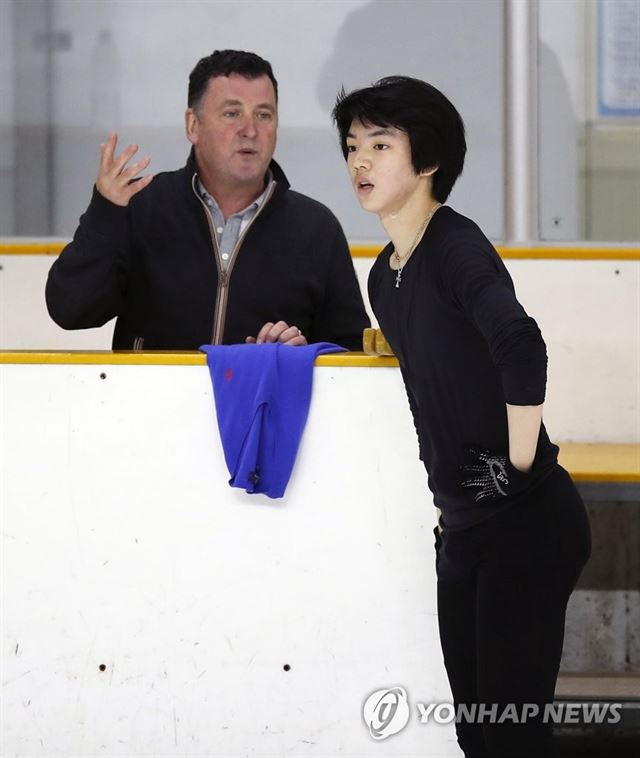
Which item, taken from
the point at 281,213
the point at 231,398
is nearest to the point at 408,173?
the point at 231,398

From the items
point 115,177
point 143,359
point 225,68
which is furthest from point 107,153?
point 225,68

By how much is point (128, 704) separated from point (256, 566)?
33 centimetres

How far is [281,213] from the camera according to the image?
2.52m

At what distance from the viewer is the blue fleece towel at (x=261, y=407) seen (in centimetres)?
197

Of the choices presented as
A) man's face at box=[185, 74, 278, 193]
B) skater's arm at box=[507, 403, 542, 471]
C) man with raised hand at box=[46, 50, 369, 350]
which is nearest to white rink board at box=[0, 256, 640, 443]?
man with raised hand at box=[46, 50, 369, 350]

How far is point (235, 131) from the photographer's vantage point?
2492 mm

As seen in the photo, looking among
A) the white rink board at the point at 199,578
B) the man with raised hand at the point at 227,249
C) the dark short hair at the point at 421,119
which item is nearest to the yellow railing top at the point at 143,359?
the white rink board at the point at 199,578

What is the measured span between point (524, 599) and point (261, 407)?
2.10ft

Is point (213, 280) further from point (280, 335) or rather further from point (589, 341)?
point (589, 341)

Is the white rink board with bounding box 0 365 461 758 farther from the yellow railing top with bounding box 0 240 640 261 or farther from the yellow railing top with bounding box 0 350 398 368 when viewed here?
the yellow railing top with bounding box 0 240 640 261

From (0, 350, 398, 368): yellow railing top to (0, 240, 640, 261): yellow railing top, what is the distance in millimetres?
1564

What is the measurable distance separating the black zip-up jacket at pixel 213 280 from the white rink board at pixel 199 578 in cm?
38

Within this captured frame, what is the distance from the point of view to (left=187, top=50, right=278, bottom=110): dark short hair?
2523mm

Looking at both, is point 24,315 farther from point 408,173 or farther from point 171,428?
point 408,173
